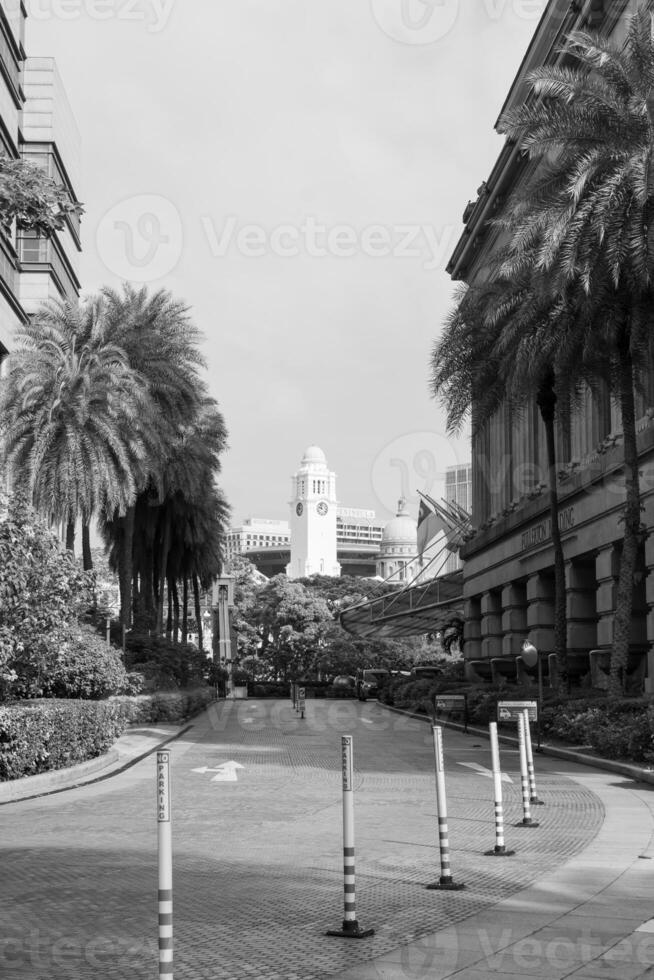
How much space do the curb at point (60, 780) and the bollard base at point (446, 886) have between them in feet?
31.2

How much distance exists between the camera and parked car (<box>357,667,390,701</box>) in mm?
68188

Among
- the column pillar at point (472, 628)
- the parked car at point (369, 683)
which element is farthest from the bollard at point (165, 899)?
the parked car at point (369, 683)

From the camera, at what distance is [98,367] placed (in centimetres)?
3822

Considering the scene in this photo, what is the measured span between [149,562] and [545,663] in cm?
2076

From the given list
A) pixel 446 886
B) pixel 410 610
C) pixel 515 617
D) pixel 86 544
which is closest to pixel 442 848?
pixel 446 886

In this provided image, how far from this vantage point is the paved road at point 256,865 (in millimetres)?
8430

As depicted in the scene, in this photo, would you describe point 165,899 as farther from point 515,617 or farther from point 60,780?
point 515,617

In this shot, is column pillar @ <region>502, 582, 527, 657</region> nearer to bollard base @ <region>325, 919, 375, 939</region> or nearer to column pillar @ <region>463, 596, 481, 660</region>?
column pillar @ <region>463, 596, 481, 660</region>

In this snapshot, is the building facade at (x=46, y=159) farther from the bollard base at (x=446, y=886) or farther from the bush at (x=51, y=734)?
the bollard base at (x=446, y=886)

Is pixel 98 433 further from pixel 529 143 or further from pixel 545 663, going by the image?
pixel 545 663

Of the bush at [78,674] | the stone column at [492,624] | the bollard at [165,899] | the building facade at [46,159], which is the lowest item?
the bollard at [165,899]

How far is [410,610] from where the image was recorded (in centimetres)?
6650

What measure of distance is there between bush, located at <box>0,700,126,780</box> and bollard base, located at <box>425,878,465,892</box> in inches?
422

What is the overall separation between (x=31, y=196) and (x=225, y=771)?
12.3 m
